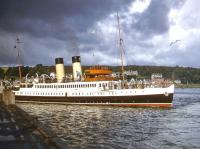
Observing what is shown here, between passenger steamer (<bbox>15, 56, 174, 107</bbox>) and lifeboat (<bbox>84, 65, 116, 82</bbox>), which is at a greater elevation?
lifeboat (<bbox>84, 65, 116, 82</bbox>)

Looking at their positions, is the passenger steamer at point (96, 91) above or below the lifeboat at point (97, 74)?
below

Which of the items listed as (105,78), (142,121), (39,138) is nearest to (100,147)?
(39,138)

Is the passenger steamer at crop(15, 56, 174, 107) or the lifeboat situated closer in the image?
the passenger steamer at crop(15, 56, 174, 107)

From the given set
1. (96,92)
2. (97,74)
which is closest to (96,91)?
(96,92)

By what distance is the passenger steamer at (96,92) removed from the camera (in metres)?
53.7

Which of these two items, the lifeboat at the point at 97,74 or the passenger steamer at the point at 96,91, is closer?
the passenger steamer at the point at 96,91

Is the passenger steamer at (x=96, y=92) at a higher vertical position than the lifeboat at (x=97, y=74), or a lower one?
lower

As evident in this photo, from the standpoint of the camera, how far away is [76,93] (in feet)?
208

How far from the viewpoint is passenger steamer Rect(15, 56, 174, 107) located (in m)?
53.7

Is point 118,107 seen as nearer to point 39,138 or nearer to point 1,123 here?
point 1,123

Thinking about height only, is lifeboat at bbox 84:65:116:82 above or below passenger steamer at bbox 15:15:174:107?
above

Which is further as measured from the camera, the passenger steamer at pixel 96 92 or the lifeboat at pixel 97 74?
the lifeboat at pixel 97 74

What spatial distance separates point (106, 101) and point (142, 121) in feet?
69.3

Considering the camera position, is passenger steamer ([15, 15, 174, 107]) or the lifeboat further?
the lifeboat
